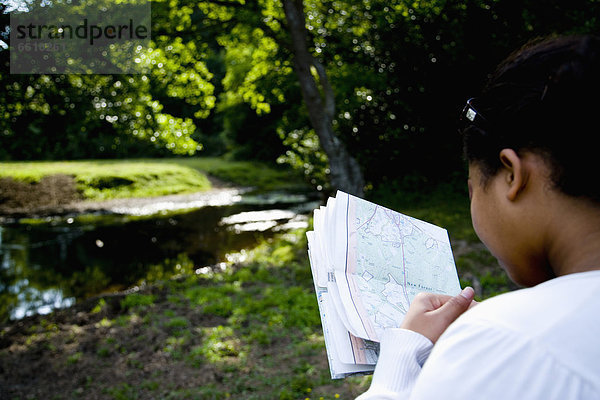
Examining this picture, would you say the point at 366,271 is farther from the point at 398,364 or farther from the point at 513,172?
the point at 513,172

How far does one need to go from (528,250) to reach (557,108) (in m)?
0.32

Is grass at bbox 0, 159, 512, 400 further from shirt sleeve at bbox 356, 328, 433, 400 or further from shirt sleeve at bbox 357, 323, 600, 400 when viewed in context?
shirt sleeve at bbox 357, 323, 600, 400

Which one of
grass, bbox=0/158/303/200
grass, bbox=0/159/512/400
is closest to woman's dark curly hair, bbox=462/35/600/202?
grass, bbox=0/159/512/400

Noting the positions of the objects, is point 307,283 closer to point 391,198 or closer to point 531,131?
point 391,198

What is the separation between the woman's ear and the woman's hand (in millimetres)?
296

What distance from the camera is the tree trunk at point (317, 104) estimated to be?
8.85 m

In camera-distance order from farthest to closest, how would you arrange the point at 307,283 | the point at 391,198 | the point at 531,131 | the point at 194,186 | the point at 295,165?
the point at 194,186 → the point at 295,165 → the point at 391,198 → the point at 307,283 → the point at 531,131

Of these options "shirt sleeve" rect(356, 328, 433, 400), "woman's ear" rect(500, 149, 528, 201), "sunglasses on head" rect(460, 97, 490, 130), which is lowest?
"shirt sleeve" rect(356, 328, 433, 400)

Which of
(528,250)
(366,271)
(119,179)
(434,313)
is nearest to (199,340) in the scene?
(366,271)

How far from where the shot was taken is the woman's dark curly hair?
2.68 feet

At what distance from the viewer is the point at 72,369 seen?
5.18 meters

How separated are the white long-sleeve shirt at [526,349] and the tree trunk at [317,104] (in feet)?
27.6

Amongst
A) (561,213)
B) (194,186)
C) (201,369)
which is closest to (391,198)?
(201,369)

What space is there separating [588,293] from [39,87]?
7142mm
